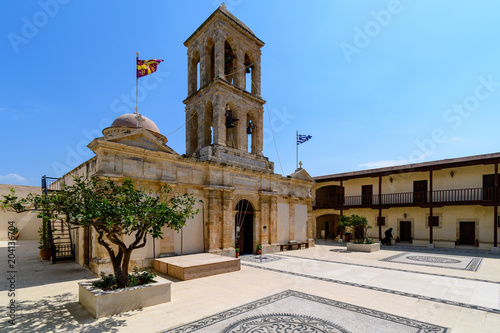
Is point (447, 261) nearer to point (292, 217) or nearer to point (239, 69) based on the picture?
point (292, 217)

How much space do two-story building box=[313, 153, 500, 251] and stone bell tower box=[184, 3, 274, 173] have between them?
12.6m

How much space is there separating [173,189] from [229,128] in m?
6.42

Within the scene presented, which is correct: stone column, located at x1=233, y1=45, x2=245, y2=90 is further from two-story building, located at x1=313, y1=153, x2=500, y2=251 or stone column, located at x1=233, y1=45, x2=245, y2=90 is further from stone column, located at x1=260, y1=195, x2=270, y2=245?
two-story building, located at x1=313, y1=153, x2=500, y2=251

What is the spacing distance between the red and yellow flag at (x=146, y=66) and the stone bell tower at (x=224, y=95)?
3260 millimetres

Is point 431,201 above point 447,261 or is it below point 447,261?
above

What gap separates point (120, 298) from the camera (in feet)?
20.3

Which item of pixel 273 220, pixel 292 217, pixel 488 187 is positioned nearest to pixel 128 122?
pixel 273 220

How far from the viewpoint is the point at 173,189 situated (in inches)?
462

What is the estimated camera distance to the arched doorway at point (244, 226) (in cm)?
1474

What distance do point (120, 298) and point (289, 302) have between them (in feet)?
14.2

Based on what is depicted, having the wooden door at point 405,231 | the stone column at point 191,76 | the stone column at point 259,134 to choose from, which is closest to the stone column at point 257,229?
the stone column at point 259,134

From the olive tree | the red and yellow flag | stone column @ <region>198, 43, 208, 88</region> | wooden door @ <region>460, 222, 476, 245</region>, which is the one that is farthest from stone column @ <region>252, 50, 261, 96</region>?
wooden door @ <region>460, 222, 476, 245</region>

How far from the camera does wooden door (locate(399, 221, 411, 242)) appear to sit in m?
22.6

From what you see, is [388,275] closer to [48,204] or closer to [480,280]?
[480,280]
